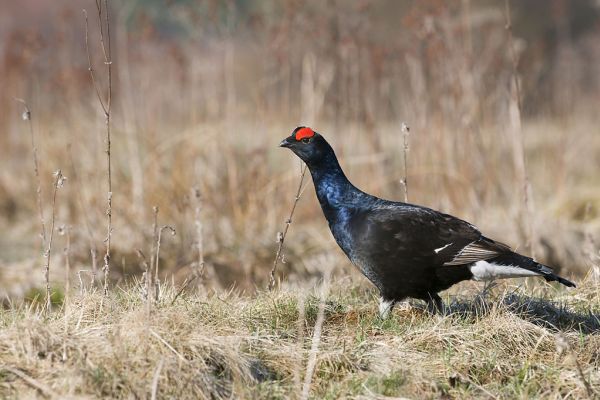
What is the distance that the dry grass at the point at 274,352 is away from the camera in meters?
3.12

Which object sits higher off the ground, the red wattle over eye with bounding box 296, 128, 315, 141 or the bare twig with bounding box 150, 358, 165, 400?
the red wattle over eye with bounding box 296, 128, 315, 141

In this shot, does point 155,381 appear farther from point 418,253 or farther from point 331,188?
point 331,188

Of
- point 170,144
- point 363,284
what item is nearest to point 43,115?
point 170,144

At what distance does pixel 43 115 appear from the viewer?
981cm

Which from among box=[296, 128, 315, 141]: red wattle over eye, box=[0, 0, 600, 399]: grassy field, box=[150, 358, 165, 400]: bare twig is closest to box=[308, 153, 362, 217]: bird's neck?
box=[296, 128, 315, 141]: red wattle over eye

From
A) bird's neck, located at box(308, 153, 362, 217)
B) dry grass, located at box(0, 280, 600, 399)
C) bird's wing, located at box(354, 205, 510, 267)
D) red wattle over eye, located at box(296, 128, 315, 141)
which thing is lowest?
dry grass, located at box(0, 280, 600, 399)

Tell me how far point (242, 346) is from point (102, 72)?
20.6ft

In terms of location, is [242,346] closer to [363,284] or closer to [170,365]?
[170,365]

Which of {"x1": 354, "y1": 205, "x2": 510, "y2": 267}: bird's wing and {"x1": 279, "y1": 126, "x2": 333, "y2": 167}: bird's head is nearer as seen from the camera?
{"x1": 354, "y1": 205, "x2": 510, "y2": 267}: bird's wing

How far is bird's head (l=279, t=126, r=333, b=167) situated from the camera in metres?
4.69

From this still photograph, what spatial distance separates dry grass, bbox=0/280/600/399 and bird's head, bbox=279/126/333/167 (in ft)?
2.79

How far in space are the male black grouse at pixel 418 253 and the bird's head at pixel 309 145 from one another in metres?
0.39

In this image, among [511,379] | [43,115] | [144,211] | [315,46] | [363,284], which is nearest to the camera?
[511,379]

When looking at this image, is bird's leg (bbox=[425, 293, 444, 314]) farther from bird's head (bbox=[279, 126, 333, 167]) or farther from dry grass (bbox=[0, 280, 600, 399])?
bird's head (bbox=[279, 126, 333, 167])
